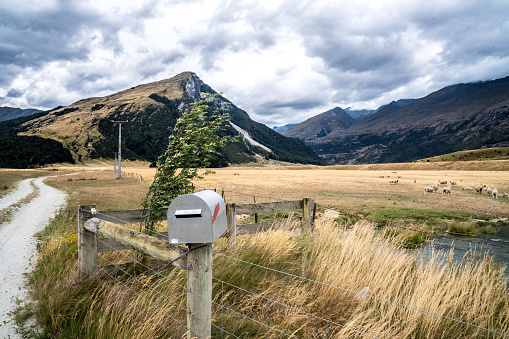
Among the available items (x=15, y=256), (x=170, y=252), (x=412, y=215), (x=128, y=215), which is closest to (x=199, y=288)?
(x=170, y=252)

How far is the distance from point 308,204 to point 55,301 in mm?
5300

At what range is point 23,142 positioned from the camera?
125 meters

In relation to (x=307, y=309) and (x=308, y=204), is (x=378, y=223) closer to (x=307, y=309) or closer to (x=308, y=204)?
(x=308, y=204)

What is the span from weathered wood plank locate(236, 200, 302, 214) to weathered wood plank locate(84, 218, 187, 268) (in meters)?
2.76

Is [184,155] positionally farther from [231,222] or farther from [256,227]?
[256,227]

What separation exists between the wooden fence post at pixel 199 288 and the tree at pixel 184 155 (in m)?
3.11

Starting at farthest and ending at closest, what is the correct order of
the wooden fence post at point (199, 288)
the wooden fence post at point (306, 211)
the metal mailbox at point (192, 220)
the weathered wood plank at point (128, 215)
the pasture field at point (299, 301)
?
the wooden fence post at point (306, 211), the weathered wood plank at point (128, 215), the pasture field at point (299, 301), the wooden fence post at point (199, 288), the metal mailbox at point (192, 220)

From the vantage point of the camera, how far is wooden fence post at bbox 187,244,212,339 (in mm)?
2441

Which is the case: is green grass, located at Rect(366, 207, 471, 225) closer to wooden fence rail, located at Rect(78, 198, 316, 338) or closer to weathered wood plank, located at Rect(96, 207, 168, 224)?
wooden fence rail, located at Rect(78, 198, 316, 338)

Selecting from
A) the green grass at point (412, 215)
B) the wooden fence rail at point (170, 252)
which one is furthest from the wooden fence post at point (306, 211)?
the green grass at point (412, 215)

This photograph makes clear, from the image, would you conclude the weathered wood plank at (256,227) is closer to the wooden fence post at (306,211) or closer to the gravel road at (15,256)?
the wooden fence post at (306,211)

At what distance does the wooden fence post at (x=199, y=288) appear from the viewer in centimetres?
244

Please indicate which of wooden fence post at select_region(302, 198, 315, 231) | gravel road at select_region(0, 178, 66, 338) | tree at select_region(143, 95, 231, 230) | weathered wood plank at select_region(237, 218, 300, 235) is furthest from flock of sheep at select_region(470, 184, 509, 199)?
gravel road at select_region(0, 178, 66, 338)

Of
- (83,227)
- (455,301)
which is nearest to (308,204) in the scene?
(455,301)
